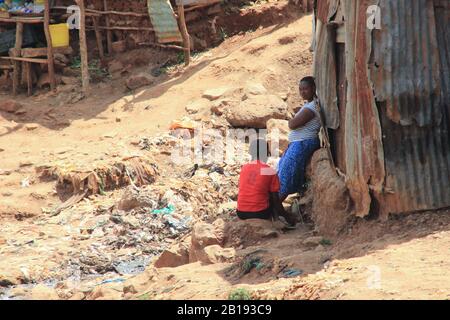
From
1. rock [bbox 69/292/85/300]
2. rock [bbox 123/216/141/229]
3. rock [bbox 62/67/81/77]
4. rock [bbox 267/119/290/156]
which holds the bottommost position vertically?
rock [bbox 69/292/85/300]

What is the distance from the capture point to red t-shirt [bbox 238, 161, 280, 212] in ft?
26.8

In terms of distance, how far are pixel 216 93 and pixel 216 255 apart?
18.4ft

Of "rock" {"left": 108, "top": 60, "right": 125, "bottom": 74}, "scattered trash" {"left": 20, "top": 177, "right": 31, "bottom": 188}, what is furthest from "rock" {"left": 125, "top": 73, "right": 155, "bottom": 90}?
"scattered trash" {"left": 20, "top": 177, "right": 31, "bottom": 188}

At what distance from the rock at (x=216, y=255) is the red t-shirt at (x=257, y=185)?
682 mm

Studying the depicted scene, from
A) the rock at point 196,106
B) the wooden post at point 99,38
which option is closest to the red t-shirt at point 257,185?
the rock at point 196,106

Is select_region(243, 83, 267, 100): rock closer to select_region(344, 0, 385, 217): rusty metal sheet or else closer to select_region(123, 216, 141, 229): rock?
select_region(123, 216, 141, 229): rock

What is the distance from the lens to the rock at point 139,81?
14336mm

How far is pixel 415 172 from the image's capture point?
688 cm

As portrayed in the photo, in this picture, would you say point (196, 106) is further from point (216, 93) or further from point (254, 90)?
point (254, 90)

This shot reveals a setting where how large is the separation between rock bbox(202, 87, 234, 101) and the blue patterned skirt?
424cm

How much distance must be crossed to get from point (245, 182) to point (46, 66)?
835 cm

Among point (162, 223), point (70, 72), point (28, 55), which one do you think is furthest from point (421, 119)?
point (28, 55)
